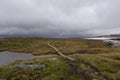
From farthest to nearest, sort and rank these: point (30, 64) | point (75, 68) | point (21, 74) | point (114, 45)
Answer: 1. point (114, 45)
2. point (30, 64)
3. point (75, 68)
4. point (21, 74)

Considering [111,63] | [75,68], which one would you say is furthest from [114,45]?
[75,68]

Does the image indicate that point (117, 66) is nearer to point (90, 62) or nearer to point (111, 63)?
point (111, 63)

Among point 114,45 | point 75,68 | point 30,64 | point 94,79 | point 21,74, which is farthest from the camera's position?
point 114,45

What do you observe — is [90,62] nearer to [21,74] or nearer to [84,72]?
[84,72]

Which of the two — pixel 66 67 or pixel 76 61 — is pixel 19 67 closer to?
pixel 66 67

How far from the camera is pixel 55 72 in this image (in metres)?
50.0

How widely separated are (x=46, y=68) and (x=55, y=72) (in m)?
3.70

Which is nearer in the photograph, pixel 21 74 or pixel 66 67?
pixel 21 74

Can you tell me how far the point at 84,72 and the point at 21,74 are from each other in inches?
586

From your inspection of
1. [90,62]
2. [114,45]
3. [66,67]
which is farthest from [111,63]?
[114,45]

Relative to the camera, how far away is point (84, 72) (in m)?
49.3

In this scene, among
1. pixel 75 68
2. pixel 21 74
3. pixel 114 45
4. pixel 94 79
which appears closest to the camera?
pixel 94 79

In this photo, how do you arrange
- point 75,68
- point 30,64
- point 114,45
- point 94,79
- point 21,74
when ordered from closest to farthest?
point 94,79, point 21,74, point 75,68, point 30,64, point 114,45

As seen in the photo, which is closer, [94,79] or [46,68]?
[94,79]
